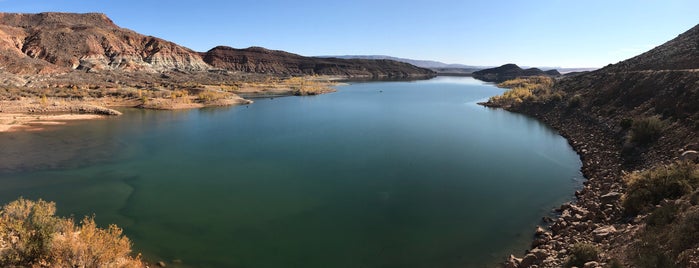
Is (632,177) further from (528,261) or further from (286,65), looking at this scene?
(286,65)

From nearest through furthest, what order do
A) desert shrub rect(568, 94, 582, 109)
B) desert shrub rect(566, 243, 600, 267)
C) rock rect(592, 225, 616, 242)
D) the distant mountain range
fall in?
desert shrub rect(566, 243, 600, 267) → rock rect(592, 225, 616, 242) → desert shrub rect(568, 94, 582, 109) → the distant mountain range

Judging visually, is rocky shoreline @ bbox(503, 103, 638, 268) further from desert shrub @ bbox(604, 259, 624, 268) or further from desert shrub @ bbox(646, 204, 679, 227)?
desert shrub @ bbox(646, 204, 679, 227)

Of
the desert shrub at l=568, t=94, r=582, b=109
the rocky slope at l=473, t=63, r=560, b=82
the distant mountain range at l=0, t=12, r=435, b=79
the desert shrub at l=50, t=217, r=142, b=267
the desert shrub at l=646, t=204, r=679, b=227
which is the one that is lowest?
the desert shrub at l=50, t=217, r=142, b=267

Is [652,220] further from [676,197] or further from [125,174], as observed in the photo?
[125,174]

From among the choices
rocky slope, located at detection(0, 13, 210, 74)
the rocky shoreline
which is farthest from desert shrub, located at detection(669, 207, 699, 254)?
rocky slope, located at detection(0, 13, 210, 74)

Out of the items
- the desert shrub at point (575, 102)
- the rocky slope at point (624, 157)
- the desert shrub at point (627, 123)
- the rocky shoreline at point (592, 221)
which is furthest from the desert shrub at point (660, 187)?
the desert shrub at point (575, 102)

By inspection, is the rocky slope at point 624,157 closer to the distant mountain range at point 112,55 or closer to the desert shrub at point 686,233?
the desert shrub at point 686,233

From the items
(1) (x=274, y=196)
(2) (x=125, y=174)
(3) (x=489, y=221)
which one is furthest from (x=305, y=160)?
(3) (x=489, y=221)
